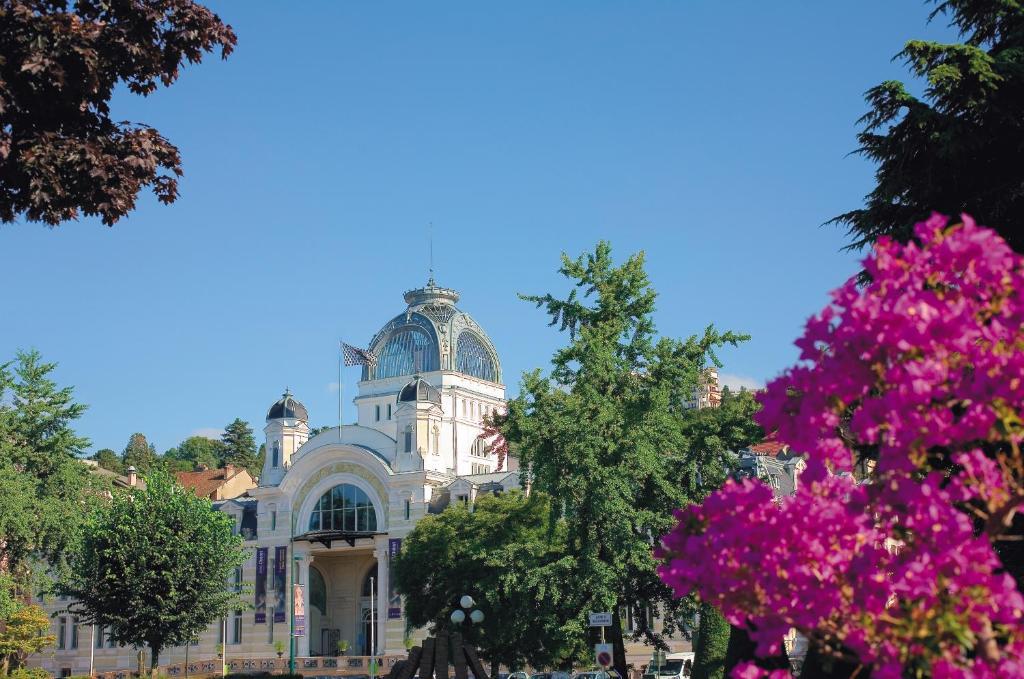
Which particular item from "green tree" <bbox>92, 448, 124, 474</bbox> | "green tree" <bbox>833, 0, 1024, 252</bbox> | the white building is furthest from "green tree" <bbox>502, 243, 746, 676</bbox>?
"green tree" <bbox>92, 448, 124, 474</bbox>

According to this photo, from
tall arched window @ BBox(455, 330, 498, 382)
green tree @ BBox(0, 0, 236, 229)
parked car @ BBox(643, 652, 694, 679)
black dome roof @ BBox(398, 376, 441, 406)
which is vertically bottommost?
parked car @ BBox(643, 652, 694, 679)

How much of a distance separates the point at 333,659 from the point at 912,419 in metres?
57.9

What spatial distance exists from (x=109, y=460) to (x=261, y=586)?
7095 centimetres

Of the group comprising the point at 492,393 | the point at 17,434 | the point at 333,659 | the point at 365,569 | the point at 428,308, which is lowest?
the point at 333,659

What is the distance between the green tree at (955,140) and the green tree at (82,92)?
48.5 feet

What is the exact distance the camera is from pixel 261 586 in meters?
70.9

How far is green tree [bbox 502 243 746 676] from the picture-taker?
114 ft

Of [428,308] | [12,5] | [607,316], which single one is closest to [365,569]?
[428,308]

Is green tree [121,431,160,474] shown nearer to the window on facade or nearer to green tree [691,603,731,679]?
the window on facade

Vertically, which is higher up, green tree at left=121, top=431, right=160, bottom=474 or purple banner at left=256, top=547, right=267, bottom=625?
green tree at left=121, top=431, right=160, bottom=474

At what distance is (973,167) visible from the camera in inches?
969

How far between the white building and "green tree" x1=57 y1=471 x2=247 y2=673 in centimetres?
1827

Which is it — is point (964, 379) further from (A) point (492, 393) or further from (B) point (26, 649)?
(A) point (492, 393)

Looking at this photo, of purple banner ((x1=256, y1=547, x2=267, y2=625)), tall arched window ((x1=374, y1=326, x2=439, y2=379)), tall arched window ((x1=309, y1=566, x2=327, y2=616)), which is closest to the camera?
purple banner ((x1=256, y1=547, x2=267, y2=625))
